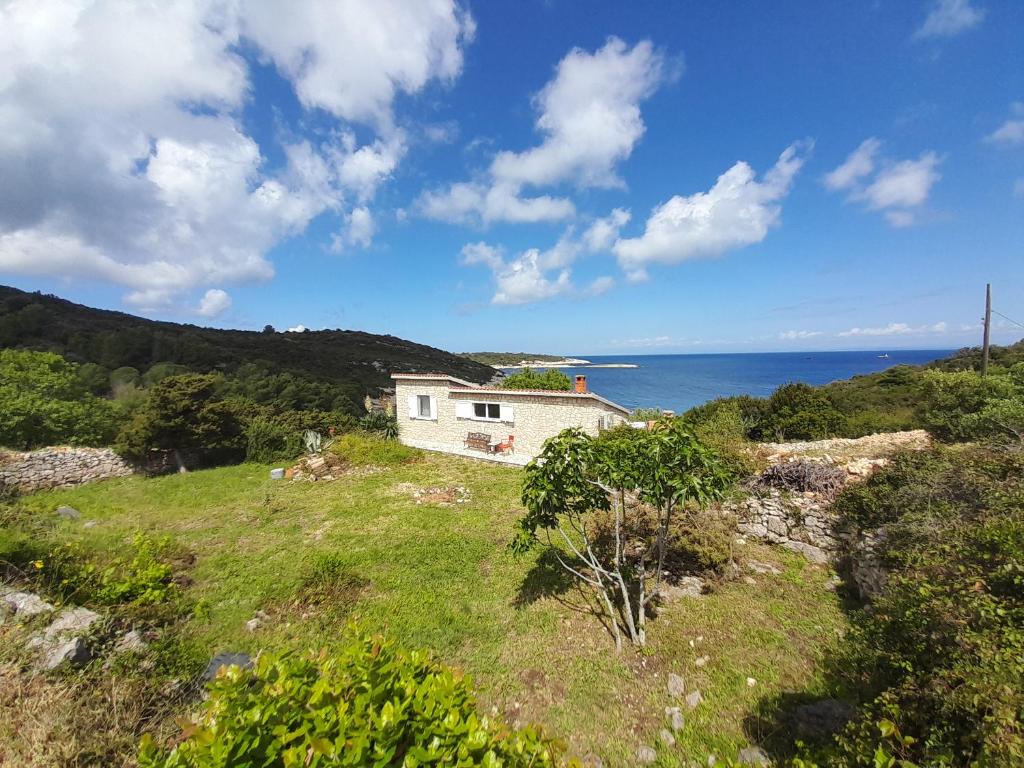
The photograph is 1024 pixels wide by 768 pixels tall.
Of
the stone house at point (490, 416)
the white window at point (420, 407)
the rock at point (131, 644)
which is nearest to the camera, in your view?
the rock at point (131, 644)

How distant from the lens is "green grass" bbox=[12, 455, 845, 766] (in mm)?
4109

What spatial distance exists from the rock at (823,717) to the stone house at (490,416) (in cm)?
962

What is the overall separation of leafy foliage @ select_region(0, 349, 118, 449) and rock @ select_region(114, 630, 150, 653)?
15592 millimetres

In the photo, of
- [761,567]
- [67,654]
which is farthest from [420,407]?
[761,567]

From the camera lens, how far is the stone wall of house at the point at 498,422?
13.7 m

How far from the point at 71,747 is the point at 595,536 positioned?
23.6 feet

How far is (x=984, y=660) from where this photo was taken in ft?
7.23

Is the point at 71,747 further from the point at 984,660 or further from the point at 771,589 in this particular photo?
the point at 771,589

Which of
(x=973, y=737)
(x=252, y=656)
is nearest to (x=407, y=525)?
(x=252, y=656)

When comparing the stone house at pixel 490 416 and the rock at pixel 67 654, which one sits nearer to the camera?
the rock at pixel 67 654

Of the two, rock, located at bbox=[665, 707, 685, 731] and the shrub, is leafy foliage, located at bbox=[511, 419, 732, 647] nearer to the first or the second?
rock, located at bbox=[665, 707, 685, 731]

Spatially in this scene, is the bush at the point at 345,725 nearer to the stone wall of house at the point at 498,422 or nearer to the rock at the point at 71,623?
the rock at the point at 71,623

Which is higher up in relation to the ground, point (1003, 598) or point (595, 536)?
point (1003, 598)

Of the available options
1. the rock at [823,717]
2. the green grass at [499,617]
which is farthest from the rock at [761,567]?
the rock at [823,717]
